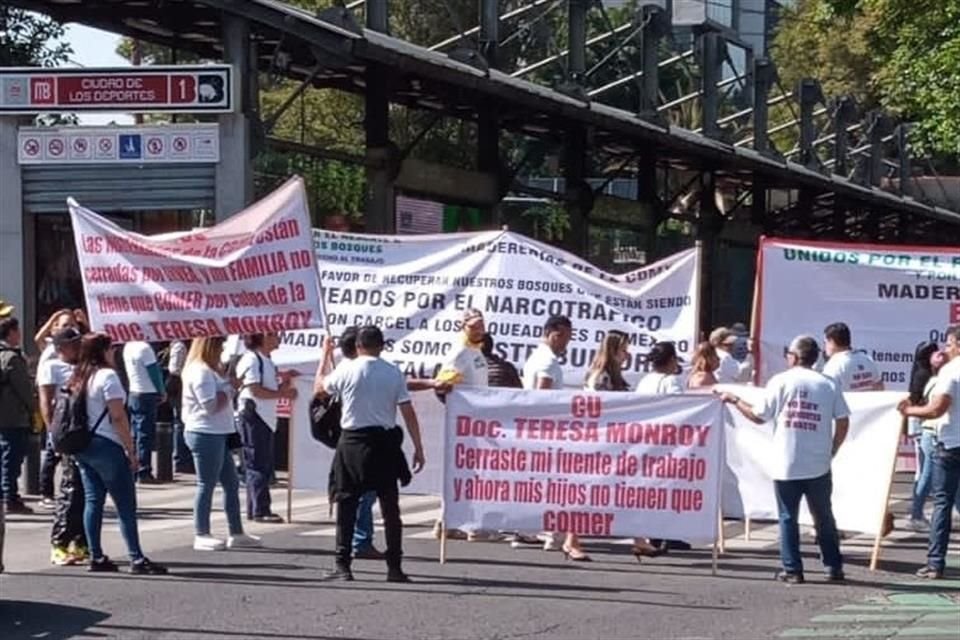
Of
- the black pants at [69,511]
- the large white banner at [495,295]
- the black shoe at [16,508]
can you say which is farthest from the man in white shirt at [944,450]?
the black shoe at [16,508]

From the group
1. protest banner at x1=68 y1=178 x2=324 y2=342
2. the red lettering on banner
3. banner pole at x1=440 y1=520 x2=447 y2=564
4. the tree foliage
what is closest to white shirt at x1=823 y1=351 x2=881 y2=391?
the red lettering on banner

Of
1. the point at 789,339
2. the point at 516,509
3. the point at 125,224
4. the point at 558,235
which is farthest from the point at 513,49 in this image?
the point at 516,509

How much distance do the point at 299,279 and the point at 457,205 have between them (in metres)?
14.9

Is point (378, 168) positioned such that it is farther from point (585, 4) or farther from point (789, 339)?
point (789, 339)

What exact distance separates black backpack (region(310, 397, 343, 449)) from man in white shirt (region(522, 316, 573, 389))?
1.90 meters

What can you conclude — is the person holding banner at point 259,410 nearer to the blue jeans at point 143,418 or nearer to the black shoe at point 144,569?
the black shoe at point 144,569

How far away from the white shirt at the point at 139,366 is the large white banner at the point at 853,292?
6484 millimetres

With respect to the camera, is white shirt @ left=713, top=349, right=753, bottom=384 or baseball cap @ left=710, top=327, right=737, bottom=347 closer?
white shirt @ left=713, top=349, right=753, bottom=384

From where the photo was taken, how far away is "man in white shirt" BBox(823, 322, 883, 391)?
569 inches

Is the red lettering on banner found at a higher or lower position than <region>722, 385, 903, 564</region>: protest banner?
higher

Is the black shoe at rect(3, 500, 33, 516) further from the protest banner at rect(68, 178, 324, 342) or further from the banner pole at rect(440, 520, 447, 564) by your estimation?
the banner pole at rect(440, 520, 447, 564)

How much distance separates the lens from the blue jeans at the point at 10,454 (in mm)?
15961

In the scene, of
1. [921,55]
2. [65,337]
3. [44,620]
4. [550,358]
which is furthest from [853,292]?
[921,55]

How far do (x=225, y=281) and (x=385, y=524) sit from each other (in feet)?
8.48
